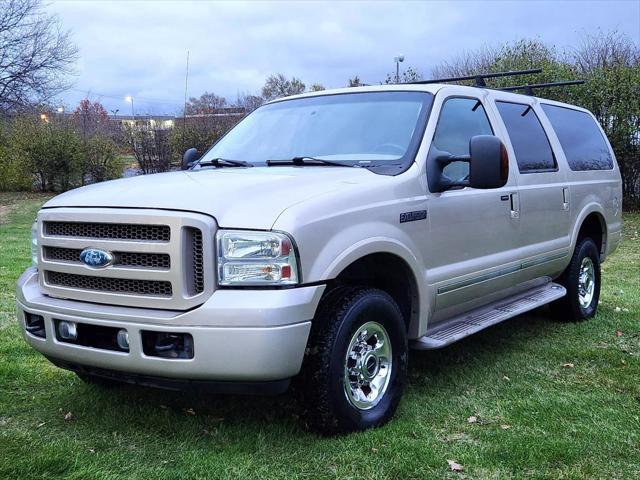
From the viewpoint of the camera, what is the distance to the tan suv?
2.96 m

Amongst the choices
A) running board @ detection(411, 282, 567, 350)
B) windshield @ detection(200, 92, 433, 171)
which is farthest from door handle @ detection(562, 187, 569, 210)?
windshield @ detection(200, 92, 433, 171)

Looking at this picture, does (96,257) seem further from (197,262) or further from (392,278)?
(392,278)

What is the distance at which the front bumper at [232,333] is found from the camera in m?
2.89

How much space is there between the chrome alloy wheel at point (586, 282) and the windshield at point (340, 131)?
2748 mm

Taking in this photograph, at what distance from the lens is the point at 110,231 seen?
318cm

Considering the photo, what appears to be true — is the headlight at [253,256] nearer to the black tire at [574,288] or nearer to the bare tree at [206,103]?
the black tire at [574,288]

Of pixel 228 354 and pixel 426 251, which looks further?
pixel 426 251

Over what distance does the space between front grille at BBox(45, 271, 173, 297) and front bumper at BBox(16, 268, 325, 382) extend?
0.09m

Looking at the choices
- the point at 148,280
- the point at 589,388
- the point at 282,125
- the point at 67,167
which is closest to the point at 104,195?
the point at 148,280

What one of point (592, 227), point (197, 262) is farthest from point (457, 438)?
point (592, 227)

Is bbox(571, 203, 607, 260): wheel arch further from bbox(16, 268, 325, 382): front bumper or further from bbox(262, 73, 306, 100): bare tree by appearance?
bbox(262, 73, 306, 100): bare tree

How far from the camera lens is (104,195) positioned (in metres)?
3.35

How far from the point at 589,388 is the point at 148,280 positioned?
9.35 ft

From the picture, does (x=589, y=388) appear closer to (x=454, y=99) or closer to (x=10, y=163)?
(x=454, y=99)
